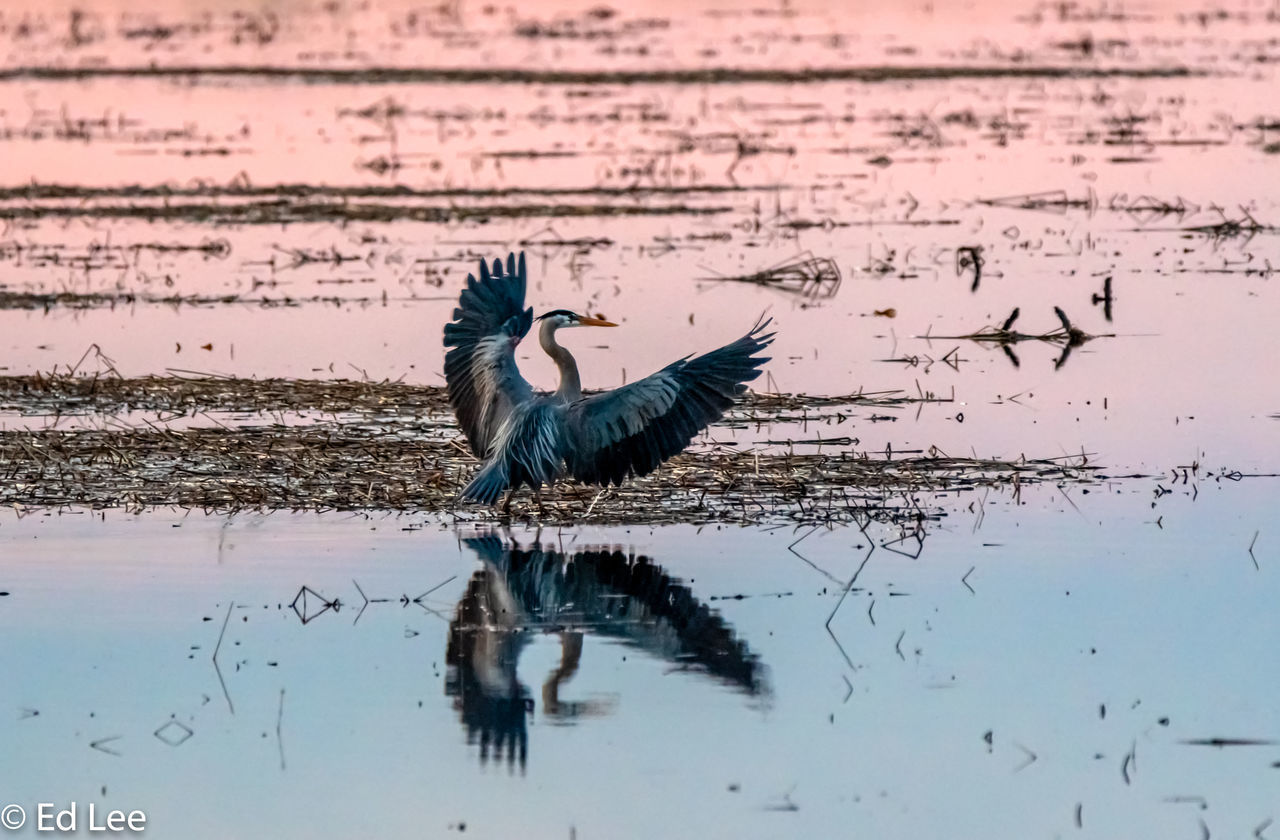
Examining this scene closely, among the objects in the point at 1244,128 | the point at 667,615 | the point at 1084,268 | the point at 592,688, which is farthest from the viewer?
the point at 1244,128

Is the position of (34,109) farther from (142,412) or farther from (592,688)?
(592,688)

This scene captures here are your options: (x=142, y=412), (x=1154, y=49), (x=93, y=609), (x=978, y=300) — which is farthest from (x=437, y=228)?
(x=1154, y=49)

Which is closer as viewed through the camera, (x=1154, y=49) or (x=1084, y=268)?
(x=1084, y=268)

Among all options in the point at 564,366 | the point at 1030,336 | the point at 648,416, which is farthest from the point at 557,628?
the point at 1030,336

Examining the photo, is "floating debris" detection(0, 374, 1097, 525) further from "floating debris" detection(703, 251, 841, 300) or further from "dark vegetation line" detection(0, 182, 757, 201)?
"dark vegetation line" detection(0, 182, 757, 201)

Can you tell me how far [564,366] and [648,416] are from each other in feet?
2.19

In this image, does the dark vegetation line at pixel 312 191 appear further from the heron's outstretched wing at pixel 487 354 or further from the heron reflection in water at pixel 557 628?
the heron reflection in water at pixel 557 628

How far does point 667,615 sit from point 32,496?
11.8 ft

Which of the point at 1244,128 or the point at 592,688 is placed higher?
the point at 1244,128

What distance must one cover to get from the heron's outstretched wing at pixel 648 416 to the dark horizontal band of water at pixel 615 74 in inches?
887

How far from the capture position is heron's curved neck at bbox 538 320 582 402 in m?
10.1

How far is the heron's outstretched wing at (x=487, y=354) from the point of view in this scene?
10.1 metres

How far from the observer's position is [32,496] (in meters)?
10.4

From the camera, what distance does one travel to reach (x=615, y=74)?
33156 millimetres
